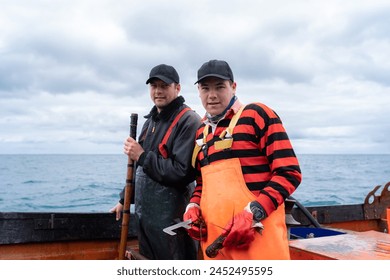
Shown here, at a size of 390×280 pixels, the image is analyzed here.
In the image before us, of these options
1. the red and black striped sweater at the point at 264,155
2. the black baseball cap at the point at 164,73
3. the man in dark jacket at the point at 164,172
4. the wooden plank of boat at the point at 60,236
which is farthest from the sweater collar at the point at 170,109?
the wooden plank of boat at the point at 60,236

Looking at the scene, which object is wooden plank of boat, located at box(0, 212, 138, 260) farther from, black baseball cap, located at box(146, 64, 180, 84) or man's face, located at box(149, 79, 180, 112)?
black baseball cap, located at box(146, 64, 180, 84)

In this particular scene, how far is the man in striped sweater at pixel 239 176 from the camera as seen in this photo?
8.17 feet

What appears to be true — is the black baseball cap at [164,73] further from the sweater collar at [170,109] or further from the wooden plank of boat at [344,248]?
the wooden plank of boat at [344,248]

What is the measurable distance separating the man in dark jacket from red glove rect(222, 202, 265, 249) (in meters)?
0.98

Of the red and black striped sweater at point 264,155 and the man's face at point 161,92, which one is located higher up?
the man's face at point 161,92

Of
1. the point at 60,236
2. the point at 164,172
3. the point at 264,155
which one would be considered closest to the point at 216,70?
the point at 264,155

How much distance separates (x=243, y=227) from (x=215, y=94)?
106 cm

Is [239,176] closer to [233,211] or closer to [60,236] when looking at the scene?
[233,211]

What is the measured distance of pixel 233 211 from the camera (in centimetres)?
262

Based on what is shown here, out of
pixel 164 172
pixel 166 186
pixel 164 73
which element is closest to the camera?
pixel 164 172

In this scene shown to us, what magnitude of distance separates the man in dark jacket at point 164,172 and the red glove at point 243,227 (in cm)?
98

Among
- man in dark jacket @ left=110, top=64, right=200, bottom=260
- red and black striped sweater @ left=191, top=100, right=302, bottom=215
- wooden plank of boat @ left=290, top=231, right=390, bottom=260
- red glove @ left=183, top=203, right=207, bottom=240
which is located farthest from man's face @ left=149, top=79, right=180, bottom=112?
wooden plank of boat @ left=290, top=231, right=390, bottom=260

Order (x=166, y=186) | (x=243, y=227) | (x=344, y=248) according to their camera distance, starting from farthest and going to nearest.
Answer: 1. (x=166, y=186)
2. (x=344, y=248)
3. (x=243, y=227)

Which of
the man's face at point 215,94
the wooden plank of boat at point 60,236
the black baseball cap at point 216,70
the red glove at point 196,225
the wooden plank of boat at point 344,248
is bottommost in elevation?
the wooden plank of boat at point 60,236
